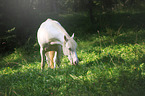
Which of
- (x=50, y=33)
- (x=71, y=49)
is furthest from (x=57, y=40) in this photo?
(x=71, y=49)

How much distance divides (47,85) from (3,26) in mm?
8670

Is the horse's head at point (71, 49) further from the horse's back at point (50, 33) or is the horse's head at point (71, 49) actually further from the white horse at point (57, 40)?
the horse's back at point (50, 33)

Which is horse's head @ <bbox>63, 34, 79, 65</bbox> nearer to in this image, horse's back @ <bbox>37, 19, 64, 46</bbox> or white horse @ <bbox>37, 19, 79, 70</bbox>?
white horse @ <bbox>37, 19, 79, 70</bbox>

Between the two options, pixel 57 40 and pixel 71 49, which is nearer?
pixel 71 49

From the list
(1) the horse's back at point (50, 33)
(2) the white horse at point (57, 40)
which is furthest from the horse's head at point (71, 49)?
(1) the horse's back at point (50, 33)

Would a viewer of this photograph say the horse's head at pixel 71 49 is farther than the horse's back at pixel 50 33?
No

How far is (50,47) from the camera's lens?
16.3 feet

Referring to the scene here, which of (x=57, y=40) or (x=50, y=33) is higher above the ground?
(x=50, y=33)

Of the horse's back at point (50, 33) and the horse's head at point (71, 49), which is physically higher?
the horse's back at point (50, 33)

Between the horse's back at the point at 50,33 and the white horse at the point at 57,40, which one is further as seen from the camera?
the horse's back at the point at 50,33

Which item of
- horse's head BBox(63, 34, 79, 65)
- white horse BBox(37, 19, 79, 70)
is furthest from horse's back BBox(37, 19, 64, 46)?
horse's head BBox(63, 34, 79, 65)

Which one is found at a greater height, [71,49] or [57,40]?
[57,40]

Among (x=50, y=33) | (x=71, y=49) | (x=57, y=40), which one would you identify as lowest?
(x=71, y=49)

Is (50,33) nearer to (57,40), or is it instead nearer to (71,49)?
(57,40)
